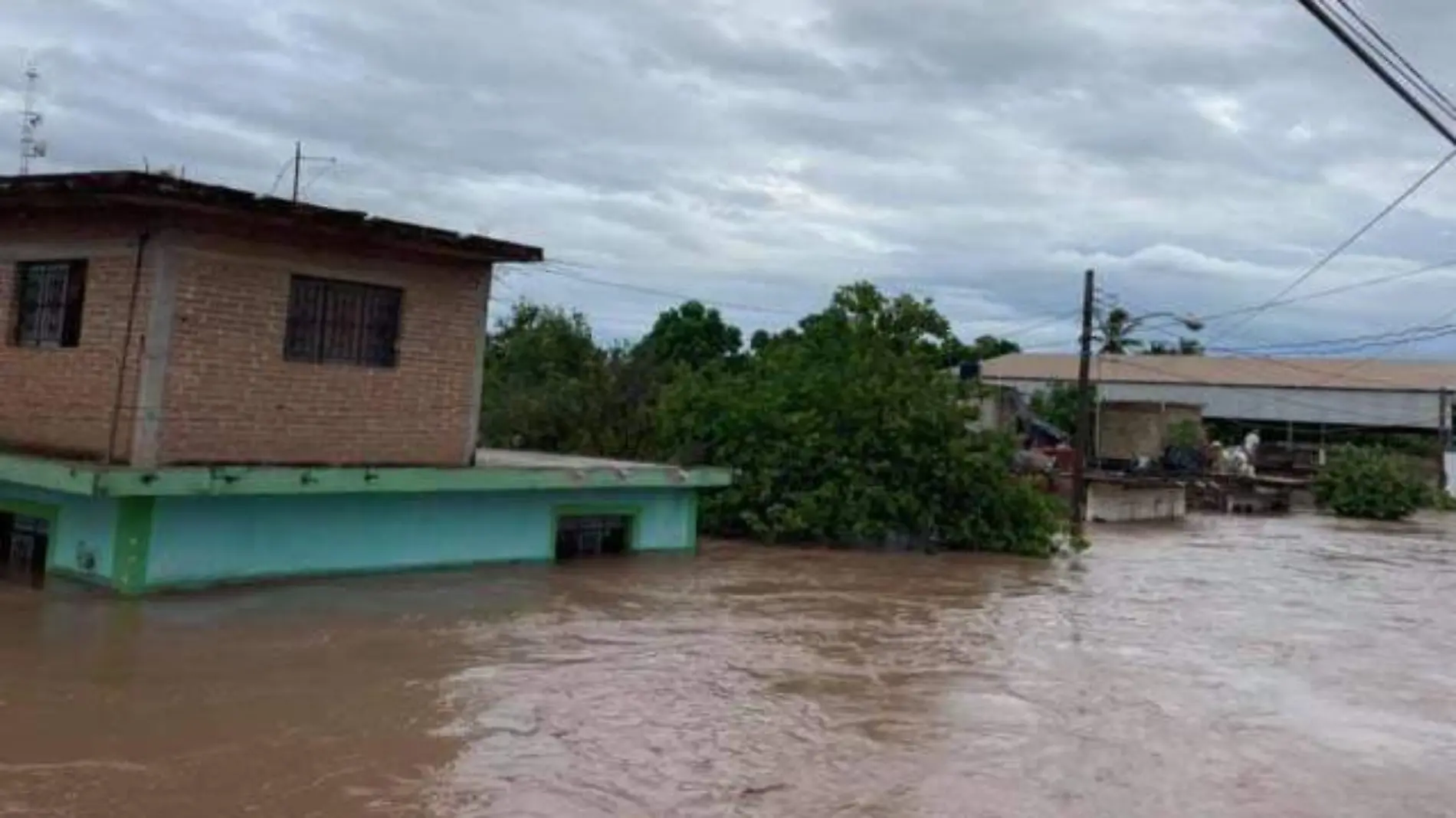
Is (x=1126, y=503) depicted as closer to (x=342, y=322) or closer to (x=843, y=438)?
(x=843, y=438)

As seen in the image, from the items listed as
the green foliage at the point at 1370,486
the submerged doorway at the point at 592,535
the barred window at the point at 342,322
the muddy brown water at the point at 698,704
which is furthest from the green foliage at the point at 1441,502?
the barred window at the point at 342,322

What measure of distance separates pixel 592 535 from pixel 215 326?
5.94 metres

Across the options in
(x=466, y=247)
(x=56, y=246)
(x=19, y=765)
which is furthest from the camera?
(x=466, y=247)

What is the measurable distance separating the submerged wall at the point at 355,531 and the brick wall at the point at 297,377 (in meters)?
0.47

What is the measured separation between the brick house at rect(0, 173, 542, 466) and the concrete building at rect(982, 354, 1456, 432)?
1422 inches

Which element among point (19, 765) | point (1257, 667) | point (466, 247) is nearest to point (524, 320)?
point (466, 247)

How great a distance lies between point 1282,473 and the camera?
4328 cm

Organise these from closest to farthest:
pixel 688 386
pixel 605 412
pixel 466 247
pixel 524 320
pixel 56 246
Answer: pixel 56 246 < pixel 466 247 < pixel 688 386 < pixel 605 412 < pixel 524 320

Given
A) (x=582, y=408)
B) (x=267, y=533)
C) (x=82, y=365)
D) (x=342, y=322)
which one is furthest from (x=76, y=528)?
(x=582, y=408)

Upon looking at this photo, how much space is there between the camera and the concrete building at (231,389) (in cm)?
1130

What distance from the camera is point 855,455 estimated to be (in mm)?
19172

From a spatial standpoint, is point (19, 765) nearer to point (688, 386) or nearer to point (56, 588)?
point (56, 588)

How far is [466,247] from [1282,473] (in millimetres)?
37158

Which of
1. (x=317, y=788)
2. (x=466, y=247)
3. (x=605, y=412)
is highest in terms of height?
(x=466, y=247)
